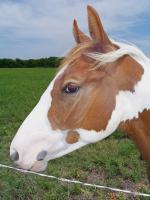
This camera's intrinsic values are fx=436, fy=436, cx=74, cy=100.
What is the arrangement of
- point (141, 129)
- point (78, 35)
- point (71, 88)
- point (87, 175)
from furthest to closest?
point (87, 175) → point (78, 35) → point (141, 129) → point (71, 88)

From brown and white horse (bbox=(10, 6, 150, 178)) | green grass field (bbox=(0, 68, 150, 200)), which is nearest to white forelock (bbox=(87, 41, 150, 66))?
brown and white horse (bbox=(10, 6, 150, 178))

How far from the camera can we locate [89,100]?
96.0 inches

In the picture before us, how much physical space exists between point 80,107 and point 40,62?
2225 inches

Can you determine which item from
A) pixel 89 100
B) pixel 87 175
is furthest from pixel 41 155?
pixel 87 175

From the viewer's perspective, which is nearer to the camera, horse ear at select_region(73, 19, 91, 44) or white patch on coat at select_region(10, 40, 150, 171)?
white patch on coat at select_region(10, 40, 150, 171)

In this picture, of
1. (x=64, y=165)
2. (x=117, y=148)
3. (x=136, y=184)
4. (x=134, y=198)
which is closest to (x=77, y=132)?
(x=134, y=198)

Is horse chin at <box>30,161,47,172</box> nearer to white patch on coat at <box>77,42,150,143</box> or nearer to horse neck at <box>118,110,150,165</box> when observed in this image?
white patch on coat at <box>77,42,150,143</box>

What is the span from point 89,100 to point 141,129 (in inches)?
14.6

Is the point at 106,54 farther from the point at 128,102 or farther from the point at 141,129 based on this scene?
the point at 141,129

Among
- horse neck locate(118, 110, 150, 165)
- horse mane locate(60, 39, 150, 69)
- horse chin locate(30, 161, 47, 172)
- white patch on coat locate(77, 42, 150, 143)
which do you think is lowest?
horse chin locate(30, 161, 47, 172)

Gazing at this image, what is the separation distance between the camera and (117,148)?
23.4 ft

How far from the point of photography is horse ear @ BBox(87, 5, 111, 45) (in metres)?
2.42

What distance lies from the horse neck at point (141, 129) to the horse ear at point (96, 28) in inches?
18.7

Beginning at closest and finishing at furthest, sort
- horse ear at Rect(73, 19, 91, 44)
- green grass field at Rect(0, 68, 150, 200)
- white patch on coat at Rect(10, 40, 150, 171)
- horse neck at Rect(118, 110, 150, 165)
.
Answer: white patch on coat at Rect(10, 40, 150, 171)
horse neck at Rect(118, 110, 150, 165)
horse ear at Rect(73, 19, 91, 44)
green grass field at Rect(0, 68, 150, 200)
